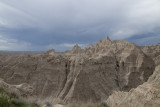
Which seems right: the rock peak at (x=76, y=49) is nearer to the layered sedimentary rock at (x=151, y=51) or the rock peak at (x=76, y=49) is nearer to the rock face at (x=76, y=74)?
the rock face at (x=76, y=74)

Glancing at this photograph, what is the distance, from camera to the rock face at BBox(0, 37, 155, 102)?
2103 centimetres

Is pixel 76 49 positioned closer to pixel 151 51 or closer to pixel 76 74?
pixel 76 74

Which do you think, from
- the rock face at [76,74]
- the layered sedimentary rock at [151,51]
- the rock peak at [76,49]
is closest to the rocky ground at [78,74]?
the rock face at [76,74]

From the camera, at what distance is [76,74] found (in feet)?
71.2

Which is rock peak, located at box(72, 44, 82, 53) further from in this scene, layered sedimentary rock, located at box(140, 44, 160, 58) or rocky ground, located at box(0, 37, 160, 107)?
layered sedimentary rock, located at box(140, 44, 160, 58)

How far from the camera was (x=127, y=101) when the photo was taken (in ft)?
16.8

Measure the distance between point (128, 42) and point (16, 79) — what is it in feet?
60.9

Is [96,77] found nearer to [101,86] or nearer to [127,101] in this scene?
[101,86]

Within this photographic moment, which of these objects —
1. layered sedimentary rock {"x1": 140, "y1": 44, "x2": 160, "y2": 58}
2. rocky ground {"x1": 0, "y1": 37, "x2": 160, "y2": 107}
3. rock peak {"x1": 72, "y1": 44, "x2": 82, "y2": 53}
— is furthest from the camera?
rock peak {"x1": 72, "y1": 44, "x2": 82, "y2": 53}

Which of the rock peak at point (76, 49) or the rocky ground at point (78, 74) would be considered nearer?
the rocky ground at point (78, 74)

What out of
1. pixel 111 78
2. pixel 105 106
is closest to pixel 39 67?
pixel 111 78

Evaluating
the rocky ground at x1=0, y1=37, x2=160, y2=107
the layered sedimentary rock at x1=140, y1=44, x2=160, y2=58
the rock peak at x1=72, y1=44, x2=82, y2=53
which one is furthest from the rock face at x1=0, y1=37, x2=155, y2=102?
the rock peak at x1=72, y1=44, x2=82, y2=53

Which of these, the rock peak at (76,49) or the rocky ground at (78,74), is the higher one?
the rock peak at (76,49)

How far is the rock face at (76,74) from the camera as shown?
828 inches
